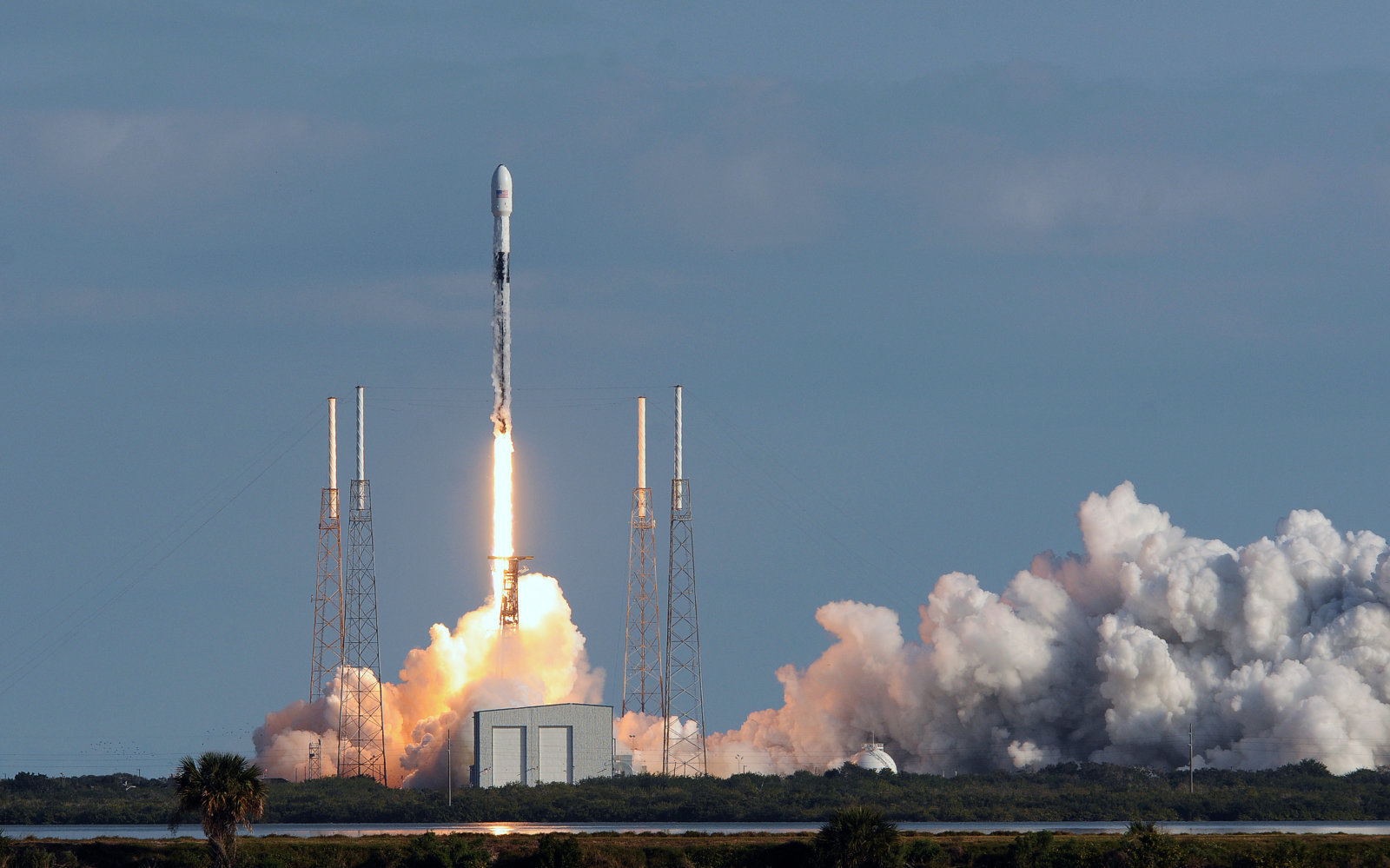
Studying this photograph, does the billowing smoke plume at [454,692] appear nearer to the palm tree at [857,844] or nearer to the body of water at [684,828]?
the body of water at [684,828]

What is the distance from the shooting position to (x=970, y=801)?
108562 millimetres

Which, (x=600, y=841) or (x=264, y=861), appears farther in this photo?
(x=600, y=841)

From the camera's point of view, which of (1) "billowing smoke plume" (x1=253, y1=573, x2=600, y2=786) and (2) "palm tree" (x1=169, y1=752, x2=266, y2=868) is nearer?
(2) "palm tree" (x1=169, y1=752, x2=266, y2=868)

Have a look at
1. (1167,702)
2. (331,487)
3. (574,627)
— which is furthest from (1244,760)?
(331,487)

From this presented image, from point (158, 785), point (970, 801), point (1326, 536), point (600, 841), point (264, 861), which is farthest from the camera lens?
point (158, 785)

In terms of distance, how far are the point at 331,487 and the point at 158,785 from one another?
30.4 m

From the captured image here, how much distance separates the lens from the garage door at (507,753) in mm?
111312

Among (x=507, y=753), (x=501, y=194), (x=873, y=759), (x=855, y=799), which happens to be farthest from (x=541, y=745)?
(x=501, y=194)

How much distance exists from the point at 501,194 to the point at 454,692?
990 inches

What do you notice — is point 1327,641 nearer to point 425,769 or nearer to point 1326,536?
point 1326,536

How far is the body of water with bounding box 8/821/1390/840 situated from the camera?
291 ft

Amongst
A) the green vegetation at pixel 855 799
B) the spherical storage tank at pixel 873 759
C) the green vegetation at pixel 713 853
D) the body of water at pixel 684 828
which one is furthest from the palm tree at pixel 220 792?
the spherical storage tank at pixel 873 759

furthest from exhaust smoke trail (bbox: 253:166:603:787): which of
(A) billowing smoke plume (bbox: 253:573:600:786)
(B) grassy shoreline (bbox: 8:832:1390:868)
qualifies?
(B) grassy shoreline (bbox: 8:832:1390:868)

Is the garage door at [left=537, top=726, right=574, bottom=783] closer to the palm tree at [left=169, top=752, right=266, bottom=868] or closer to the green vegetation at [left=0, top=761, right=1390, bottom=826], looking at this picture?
the green vegetation at [left=0, top=761, right=1390, bottom=826]
